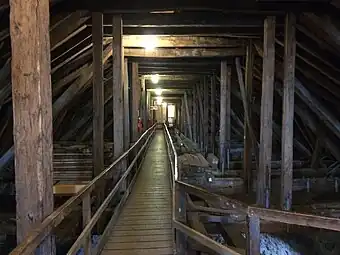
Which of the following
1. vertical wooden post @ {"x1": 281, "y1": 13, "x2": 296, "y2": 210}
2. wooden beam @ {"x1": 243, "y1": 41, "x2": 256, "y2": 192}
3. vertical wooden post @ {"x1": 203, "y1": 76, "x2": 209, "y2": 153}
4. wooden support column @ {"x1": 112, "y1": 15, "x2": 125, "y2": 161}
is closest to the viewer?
vertical wooden post @ {"x1": 281, "y1": 13, "x2": 296, "y2": 210}

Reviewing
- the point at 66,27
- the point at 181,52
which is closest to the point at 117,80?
the point at 66,27

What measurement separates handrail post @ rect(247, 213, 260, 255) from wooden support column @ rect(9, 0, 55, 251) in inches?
45.7

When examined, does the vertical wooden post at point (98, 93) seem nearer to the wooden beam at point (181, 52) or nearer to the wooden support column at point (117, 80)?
the wooden support column at point (117, 80)

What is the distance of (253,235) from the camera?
2303 millimetres

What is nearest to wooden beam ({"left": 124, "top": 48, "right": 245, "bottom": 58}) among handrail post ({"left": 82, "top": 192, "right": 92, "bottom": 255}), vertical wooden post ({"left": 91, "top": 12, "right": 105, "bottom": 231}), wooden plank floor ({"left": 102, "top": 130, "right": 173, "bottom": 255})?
wooden plank floor ({"left": 102, "top": 130, "right": 173, "bottom": 255})

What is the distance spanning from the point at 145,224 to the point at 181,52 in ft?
16.7

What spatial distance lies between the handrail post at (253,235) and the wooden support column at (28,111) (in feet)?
3.81

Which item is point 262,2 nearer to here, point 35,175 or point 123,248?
point 123,248

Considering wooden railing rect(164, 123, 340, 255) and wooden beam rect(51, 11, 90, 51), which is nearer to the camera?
wooden railing rect(164, 123, 340, 255)

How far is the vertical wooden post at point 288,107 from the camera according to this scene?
5535 millimetres

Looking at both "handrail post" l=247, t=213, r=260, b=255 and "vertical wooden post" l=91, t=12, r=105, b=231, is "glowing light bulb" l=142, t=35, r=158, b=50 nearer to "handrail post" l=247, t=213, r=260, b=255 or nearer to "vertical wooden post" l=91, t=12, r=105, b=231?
"vertical wooden post" l=91, t=12, r=105, b=231

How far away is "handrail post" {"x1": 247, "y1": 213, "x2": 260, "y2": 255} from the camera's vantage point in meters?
2.29

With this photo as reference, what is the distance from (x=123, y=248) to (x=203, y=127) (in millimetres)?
9787

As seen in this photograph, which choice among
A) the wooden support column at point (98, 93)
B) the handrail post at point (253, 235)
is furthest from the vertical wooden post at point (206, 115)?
the handrail post at point (253, 235)
